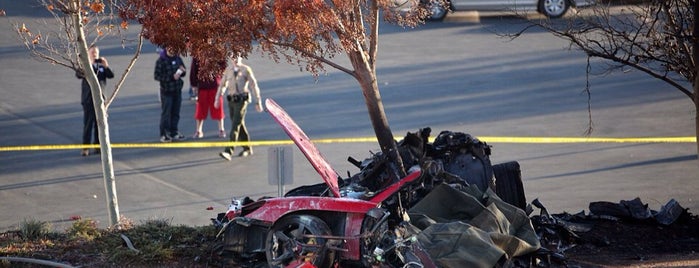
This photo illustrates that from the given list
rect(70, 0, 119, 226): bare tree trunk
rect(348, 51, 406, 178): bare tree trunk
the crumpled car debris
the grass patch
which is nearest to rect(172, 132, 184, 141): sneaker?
rect(70, 0, 119, 226): bare tree trunk

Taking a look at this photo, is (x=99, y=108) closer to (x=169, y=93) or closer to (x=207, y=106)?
(x=207, y=106)

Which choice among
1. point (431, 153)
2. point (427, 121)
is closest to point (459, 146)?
point (431, 153)

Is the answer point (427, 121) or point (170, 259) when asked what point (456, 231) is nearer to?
point (170, 259)

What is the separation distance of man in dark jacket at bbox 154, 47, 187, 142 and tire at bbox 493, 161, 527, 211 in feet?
29.2

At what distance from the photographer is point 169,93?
60.8 ft

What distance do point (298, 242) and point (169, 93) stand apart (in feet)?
35.1

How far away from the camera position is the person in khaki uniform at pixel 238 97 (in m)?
17.3

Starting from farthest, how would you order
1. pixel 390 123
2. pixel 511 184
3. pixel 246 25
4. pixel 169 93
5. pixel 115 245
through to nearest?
pixel 390 123 → pixel 169 93 → pixel 511 184 → pixel 246 25 → pixel 115 245

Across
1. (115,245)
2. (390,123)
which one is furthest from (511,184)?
(390,123)

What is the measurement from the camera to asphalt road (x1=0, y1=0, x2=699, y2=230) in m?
15.0

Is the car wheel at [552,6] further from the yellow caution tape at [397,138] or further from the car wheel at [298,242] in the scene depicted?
the car wheel at [298,242]

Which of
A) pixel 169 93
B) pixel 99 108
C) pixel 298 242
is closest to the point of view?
pixel 298 242

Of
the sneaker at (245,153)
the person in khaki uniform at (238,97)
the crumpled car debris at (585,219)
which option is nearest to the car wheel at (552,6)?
the person in khaki uniform at (238,97)

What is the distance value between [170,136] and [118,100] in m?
3.67
